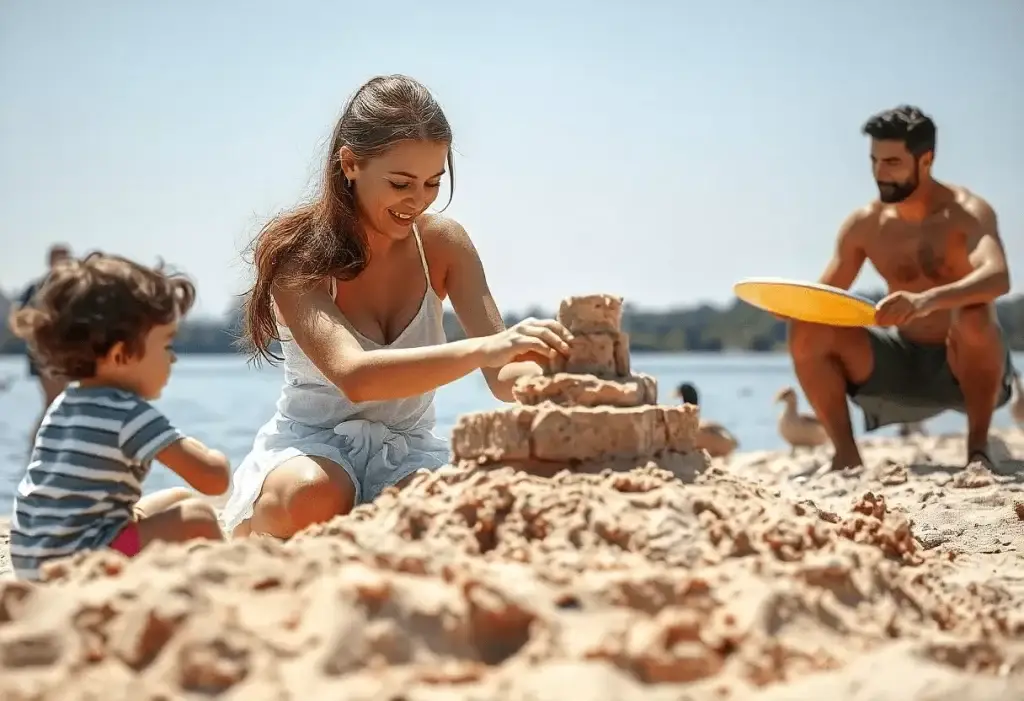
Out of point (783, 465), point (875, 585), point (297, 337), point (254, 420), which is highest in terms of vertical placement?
point (297, 337)

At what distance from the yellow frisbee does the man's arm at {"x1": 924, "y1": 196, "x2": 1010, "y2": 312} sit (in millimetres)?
375

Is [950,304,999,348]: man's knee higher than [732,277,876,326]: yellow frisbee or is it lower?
lower

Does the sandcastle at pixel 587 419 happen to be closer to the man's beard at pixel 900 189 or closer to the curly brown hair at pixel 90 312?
the curly brown hair at pixel 90 312

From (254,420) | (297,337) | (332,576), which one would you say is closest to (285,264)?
(297,337)

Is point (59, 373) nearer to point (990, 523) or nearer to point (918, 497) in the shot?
point (990, 523)

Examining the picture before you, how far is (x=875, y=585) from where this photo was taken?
2439 millimetres

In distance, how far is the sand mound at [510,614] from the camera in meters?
1.84

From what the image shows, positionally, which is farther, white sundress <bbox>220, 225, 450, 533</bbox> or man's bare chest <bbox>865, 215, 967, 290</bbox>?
man's bare chest <bbox>865, 215, 967, 290</bbox>

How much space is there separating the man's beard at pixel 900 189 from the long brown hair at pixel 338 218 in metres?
3.33

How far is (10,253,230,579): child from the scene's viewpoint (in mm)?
2596

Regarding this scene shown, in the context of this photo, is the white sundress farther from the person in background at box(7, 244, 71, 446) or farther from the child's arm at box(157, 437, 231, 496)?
the person in background at box(7, 244, 71, 446)

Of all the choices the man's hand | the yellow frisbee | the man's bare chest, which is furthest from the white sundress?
the man's bare chest

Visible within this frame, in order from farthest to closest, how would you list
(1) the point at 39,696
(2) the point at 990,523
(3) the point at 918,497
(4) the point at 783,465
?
(4) the point at 783,465 < (3) the point at 918,497 < (2) the point at 990,523 < (1) the point at 39,696

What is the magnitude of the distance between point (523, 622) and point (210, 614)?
0.53 m
